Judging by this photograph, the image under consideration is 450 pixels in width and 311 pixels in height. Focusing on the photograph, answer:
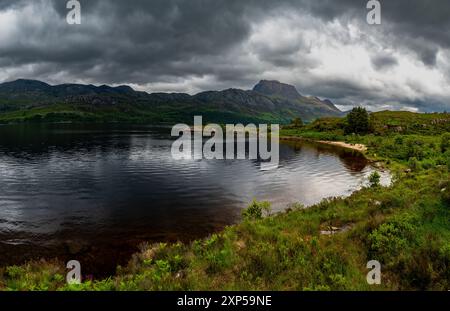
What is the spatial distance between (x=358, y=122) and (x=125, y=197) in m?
138

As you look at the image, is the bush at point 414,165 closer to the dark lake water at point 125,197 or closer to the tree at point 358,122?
the dark lake water at point 125,197

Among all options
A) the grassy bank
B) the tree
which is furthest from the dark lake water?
the tree

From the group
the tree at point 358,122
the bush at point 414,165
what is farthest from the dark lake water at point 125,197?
the tree at point 358,122

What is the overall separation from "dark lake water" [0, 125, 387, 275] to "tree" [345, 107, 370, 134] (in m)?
80.2

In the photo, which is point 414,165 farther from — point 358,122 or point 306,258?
point 358,122

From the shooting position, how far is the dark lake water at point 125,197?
28078 millimetres

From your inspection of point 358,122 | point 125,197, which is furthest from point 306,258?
point 358,122

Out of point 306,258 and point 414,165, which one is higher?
point 414,165

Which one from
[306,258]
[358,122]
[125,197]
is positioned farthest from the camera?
[358,122]

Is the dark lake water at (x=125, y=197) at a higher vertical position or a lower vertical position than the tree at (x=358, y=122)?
lower

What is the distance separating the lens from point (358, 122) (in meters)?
154

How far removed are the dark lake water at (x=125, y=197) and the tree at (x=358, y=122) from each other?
80208 millimetres

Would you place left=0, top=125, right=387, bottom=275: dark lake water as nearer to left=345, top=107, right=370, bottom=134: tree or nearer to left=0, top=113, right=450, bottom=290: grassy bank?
left=0, top=113, right=450, bottom=290: grassy bank

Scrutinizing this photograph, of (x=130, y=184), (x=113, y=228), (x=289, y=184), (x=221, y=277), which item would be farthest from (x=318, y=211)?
(x=130, y=184)
